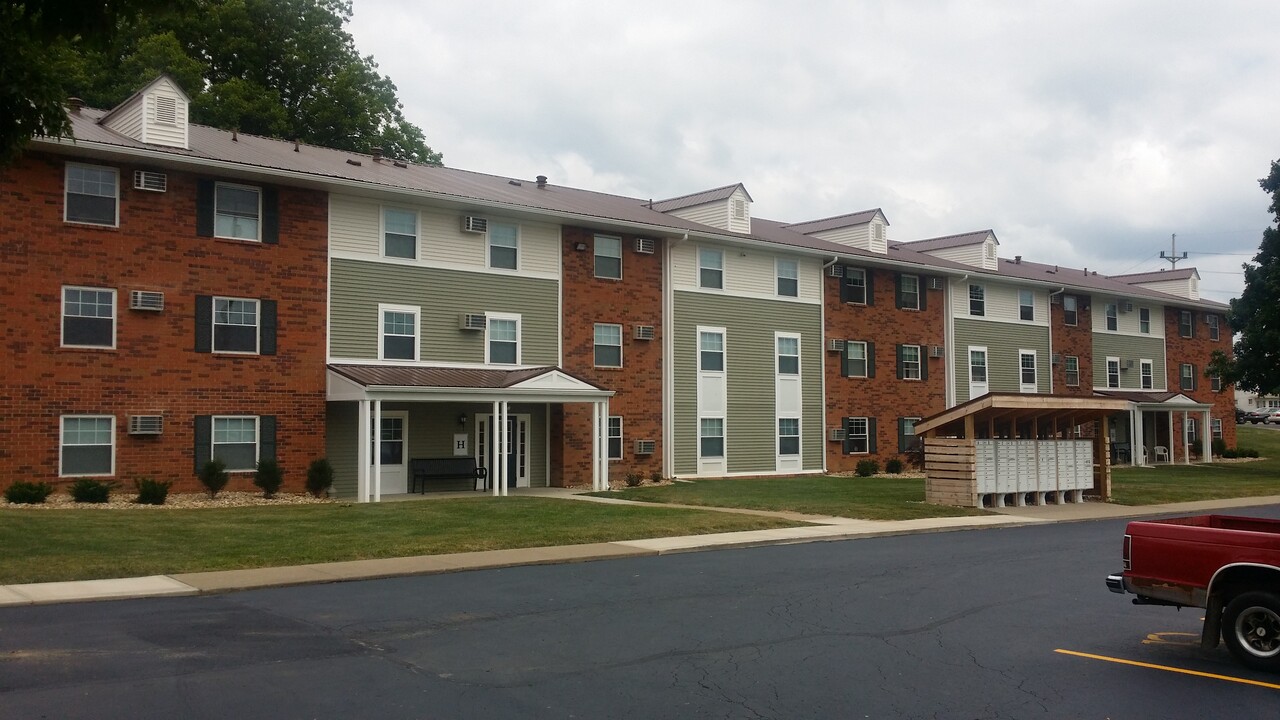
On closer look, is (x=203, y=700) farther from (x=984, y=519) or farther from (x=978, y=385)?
(x=978, y=385)

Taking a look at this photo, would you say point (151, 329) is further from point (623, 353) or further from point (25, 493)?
point (623, 353)

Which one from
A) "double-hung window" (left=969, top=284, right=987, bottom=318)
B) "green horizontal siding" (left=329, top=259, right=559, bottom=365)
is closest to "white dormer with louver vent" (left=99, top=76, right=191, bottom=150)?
"green horizontal siding" (left=329, top=259, right=559, bottom=365)

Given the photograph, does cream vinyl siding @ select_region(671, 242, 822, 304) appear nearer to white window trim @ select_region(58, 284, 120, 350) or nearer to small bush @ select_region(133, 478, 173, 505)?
white window trim @ select_region(58, 284, 120, 350)

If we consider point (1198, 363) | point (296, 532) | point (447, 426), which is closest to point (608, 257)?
point (447, 426)

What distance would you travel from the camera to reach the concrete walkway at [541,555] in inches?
493

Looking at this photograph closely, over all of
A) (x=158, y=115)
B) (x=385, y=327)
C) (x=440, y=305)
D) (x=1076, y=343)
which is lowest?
(x=385, y=327)

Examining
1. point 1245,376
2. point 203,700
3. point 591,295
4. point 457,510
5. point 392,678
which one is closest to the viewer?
point 203,700

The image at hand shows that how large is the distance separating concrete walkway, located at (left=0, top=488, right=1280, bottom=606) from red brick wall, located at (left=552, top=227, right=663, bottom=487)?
4.01 metres

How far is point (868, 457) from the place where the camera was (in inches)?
1529

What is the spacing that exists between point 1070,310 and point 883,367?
510 inches

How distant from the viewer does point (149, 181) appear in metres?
23.8

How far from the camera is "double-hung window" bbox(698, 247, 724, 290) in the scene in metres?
34.4

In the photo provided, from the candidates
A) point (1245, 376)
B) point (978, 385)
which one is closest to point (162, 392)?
point (978, 385)

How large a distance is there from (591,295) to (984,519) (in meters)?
13.2
